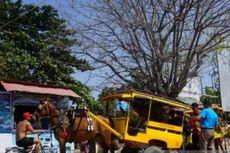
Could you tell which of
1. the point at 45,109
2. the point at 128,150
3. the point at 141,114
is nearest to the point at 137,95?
the point at 141,114

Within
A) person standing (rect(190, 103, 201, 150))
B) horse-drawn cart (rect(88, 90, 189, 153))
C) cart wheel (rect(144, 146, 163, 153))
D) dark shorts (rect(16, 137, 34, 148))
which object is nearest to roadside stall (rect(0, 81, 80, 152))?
dark shorts (rect(16, 137, 34, 148))

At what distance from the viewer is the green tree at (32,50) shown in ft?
88.9

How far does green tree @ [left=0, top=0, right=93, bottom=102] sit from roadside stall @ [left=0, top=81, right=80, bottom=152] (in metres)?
4.53

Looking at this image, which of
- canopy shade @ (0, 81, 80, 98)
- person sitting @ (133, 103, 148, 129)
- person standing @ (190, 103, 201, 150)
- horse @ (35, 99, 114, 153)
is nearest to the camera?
Result: person sitting @ (133, 103, 148, 129)

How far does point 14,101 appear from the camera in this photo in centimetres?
2125

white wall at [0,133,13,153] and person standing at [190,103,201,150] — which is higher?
person standing at [190,103,201,150]

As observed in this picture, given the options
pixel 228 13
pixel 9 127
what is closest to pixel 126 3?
pixel 228 13

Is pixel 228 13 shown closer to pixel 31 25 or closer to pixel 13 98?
pixel 13 98

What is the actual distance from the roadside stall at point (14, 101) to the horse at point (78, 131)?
7183 millimetres

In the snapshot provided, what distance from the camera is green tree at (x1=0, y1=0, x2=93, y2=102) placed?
1067 inches

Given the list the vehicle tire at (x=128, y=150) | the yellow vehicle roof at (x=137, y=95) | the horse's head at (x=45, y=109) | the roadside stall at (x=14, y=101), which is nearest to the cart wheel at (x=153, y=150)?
the vehicle tire at (x=128, y=150)

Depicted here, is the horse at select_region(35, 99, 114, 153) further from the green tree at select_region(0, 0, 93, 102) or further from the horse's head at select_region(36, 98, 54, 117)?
the green tree at select_region(0, 0, 93, 102)

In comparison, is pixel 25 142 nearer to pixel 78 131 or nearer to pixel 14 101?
pixel 78 131

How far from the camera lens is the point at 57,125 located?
1361 cm
